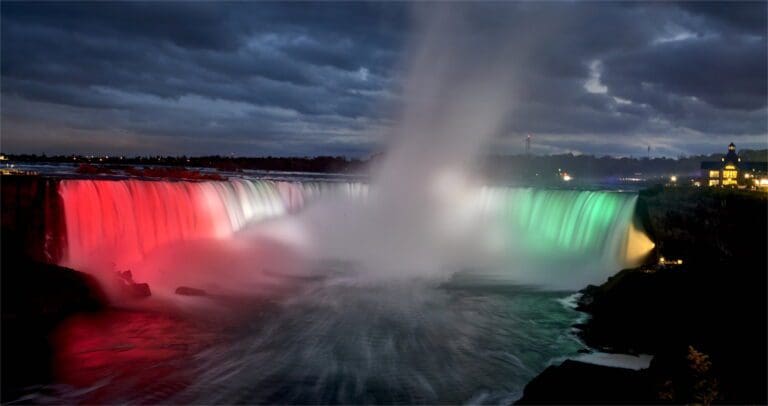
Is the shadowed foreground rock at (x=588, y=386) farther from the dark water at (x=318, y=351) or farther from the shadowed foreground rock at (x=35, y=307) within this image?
the shadowed foreground rock at (x=35, y=307)

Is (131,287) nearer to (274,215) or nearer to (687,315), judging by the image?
(274,215)

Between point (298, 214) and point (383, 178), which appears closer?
point (298, 214)

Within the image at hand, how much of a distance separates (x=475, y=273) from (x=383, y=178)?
47.4ft

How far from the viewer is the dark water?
35.9 ft

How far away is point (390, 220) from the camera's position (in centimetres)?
3491

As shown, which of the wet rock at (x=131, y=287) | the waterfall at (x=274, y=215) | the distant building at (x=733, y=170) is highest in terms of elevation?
the distant building at (x=733, y=170)

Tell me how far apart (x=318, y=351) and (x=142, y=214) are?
11.4 m

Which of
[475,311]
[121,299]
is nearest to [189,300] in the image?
[121,299]

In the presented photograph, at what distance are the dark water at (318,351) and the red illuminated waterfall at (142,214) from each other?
13.4 feet

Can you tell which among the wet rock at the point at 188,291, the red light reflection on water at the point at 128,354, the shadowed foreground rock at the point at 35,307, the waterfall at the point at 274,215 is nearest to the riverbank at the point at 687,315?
the waterfall at the point at 274,215

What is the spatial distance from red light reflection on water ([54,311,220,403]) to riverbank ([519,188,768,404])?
279 inches

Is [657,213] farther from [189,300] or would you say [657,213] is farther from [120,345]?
[120,345]

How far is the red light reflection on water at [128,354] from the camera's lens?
10.9 m

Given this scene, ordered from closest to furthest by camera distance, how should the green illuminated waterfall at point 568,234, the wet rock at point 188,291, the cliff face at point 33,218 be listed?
the cliff face at point 33,218, the wet rock at point 188,291, the green illuminated waterfall at point 568,234
